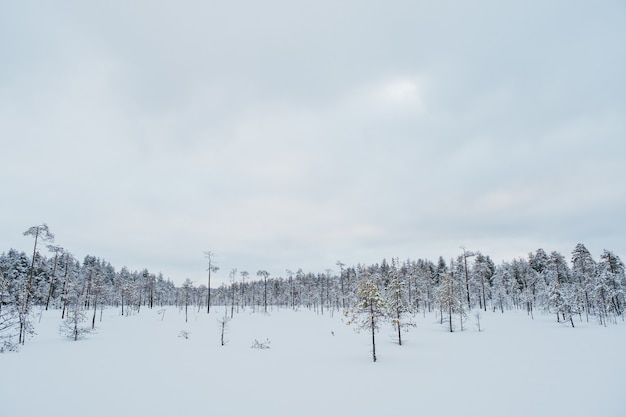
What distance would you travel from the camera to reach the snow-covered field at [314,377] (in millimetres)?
Answer: 18109

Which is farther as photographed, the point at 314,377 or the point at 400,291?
the point at 400,291

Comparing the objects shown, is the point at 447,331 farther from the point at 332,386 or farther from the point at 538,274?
the point at 538,274

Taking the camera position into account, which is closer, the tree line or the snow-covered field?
the snow-covered field

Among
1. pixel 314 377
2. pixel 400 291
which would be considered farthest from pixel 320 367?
pixel 400 291

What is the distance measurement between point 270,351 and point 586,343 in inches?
1488

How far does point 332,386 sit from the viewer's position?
74.2ft

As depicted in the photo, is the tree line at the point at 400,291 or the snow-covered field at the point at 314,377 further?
the tree line at the point at 400,291

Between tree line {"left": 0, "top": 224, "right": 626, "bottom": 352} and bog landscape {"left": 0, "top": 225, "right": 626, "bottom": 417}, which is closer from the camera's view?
bog landscape {"left": 0, "top": 225, "right": 626, "bottom": 417}

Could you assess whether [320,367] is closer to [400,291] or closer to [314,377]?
[314,377]

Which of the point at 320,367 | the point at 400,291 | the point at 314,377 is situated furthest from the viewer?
the point at 400,291

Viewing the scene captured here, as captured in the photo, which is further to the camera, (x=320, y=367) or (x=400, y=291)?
(x=400, y=291)

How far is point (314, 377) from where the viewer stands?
2494 centimetres

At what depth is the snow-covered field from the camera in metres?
18.1

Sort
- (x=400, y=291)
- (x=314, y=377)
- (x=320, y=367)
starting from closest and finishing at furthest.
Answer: (x=314, y=377)
(x=320, y=367)
(x=400, y=291)
